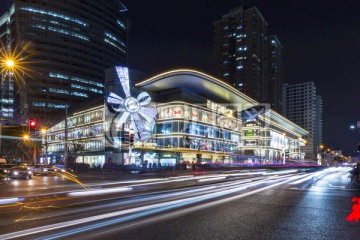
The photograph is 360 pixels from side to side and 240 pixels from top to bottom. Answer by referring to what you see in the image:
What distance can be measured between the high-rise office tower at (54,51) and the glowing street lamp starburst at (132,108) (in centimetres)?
6144

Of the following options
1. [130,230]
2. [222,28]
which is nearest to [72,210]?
[130,230]

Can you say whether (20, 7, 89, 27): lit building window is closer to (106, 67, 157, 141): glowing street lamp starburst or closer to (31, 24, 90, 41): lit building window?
(31, 24, 90, 41): lit building window

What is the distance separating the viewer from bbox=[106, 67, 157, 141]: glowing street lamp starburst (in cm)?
6919

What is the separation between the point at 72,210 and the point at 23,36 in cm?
12617

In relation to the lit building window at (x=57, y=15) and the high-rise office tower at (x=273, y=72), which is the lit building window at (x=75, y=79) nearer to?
the lit building window at (x=57, y=15)

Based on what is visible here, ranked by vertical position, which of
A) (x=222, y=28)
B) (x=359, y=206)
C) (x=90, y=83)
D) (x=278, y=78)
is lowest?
(x=359, y=206)

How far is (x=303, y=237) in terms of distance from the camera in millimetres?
8055

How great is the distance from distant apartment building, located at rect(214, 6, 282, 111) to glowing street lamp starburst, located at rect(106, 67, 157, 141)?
9825 cm

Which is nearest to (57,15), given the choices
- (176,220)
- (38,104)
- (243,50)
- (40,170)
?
(38,104)

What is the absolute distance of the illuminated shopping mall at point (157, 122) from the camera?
231 ft

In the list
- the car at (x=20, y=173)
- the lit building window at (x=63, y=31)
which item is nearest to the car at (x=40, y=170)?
the car at (x=20, y=173)

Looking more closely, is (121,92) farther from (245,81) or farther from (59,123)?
(245,81)

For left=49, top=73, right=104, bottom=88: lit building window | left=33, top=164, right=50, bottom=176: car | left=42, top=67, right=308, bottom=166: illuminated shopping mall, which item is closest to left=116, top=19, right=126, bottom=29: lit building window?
left=49, top=73, right=104, bottom=88: lit building window

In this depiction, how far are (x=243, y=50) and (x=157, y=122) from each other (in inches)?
3746
